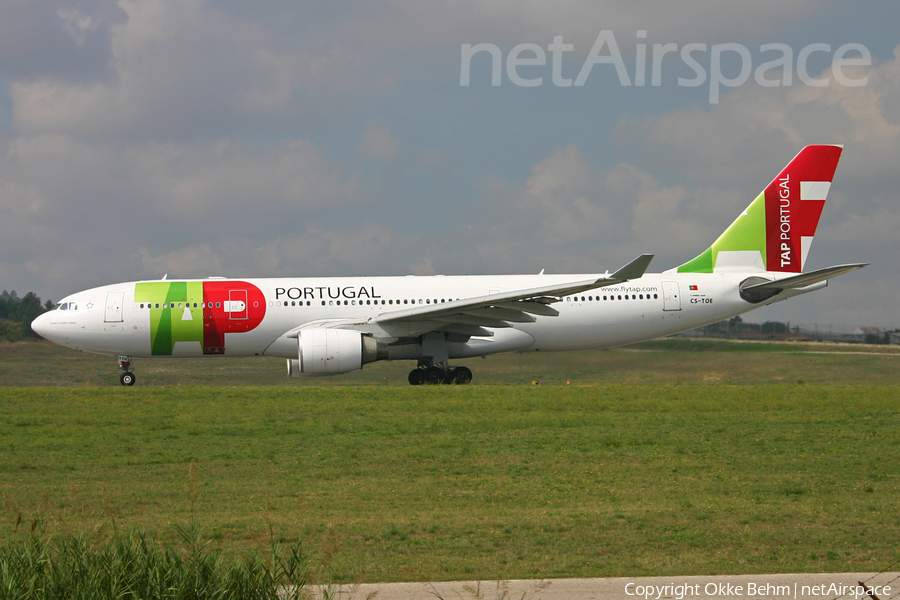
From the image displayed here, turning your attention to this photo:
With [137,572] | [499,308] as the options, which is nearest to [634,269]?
[499,308]

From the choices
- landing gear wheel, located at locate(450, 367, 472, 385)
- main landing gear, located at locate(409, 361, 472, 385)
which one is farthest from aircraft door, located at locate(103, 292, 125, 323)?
landing gear wheel, located at locate(450, 367, 472, 385)

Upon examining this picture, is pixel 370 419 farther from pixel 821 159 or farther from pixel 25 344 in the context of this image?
pixel 25 344

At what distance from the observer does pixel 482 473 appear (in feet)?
31.2

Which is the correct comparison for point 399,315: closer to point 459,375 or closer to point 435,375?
point 435,375

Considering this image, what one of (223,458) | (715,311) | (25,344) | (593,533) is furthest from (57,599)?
(25,344)

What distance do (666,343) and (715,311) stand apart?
2558 mm

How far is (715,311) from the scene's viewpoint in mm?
21453

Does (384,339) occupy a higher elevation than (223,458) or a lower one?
higher

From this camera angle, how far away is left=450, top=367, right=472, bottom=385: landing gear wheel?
66.2 ft

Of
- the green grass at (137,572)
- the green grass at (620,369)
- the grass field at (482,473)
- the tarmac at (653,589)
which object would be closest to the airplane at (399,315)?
the green grass at (620,369)

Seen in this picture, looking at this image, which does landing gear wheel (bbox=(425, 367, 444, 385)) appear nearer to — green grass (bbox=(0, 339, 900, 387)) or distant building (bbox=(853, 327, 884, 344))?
green grass (bbox=(0, 339, 900, 387))

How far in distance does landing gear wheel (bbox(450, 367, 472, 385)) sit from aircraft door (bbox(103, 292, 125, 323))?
796 centimetres

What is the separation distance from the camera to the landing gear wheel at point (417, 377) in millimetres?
20375

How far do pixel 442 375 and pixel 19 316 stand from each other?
28.6m
